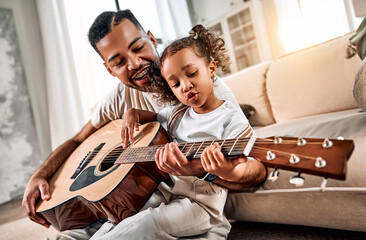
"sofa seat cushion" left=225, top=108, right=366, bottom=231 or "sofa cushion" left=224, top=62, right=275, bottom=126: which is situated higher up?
"sofa cushion" left=224, top=62, right=275, bottom=126

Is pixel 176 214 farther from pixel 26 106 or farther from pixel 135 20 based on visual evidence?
pixel 26 106

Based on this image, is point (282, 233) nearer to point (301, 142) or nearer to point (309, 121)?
point (309, 121)

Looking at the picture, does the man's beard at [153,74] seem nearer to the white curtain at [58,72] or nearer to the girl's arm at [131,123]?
the girl's arm at [131,123]

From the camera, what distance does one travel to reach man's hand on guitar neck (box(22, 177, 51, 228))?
40.6 inches

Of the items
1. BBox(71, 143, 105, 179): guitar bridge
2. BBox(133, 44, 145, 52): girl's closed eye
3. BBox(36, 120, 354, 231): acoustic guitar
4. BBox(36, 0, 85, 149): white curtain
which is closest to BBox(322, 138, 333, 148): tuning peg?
BBox(36, 120, 354, 231): acoustic guitar

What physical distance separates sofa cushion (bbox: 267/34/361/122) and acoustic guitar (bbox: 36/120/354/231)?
0.79 metres

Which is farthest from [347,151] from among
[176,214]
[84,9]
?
[84,9]

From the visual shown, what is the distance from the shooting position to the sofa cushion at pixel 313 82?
1223 mm

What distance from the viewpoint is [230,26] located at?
11.7 feet

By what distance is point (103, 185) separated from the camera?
80 centimetres

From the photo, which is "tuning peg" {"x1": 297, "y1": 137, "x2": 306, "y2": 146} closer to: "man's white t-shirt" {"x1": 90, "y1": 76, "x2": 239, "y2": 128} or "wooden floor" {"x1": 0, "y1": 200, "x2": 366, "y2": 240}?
"wooden floor" {"x1": 0, "y1": 200, "x2": 366, "y2": 240}

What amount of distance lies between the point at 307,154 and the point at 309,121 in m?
0.74

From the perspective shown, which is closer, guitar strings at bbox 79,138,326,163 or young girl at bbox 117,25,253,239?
guitar strings at bbox 79,138,326,163

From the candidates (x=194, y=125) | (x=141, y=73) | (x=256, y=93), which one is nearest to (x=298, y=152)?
(x=194, y=125)
